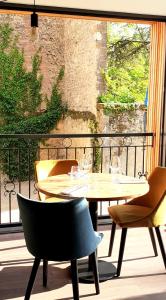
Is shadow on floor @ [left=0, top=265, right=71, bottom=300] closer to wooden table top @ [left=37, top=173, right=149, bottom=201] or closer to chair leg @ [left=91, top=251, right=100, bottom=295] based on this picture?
chair leg @ [left=91, top=251, right=100, bottom=295]

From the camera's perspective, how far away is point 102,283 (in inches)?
118

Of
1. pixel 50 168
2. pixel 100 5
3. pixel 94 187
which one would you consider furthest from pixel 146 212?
pixel 100 5

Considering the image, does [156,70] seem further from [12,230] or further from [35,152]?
[35,152]

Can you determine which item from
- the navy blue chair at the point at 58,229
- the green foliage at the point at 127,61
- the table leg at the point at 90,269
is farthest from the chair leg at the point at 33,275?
the green foliage at the point at 127,61

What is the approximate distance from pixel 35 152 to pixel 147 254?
8.32 meters

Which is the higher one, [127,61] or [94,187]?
[127,61]

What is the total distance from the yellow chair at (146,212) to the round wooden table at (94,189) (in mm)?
191

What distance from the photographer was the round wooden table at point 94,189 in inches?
108

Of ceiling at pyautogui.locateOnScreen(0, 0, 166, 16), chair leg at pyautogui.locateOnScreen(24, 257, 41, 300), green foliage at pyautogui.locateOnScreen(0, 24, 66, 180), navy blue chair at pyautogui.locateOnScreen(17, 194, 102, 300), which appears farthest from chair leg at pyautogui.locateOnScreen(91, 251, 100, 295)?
green foliage at pyautogui.locateOnScreen(0, 24, 66, 180)

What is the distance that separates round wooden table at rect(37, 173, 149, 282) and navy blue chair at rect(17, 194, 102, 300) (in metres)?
0.31

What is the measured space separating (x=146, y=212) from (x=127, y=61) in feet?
43.5

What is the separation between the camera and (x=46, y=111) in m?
12.3

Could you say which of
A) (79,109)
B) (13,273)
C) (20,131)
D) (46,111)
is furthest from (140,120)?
(13,273)

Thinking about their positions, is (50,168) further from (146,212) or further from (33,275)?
(33,275)
